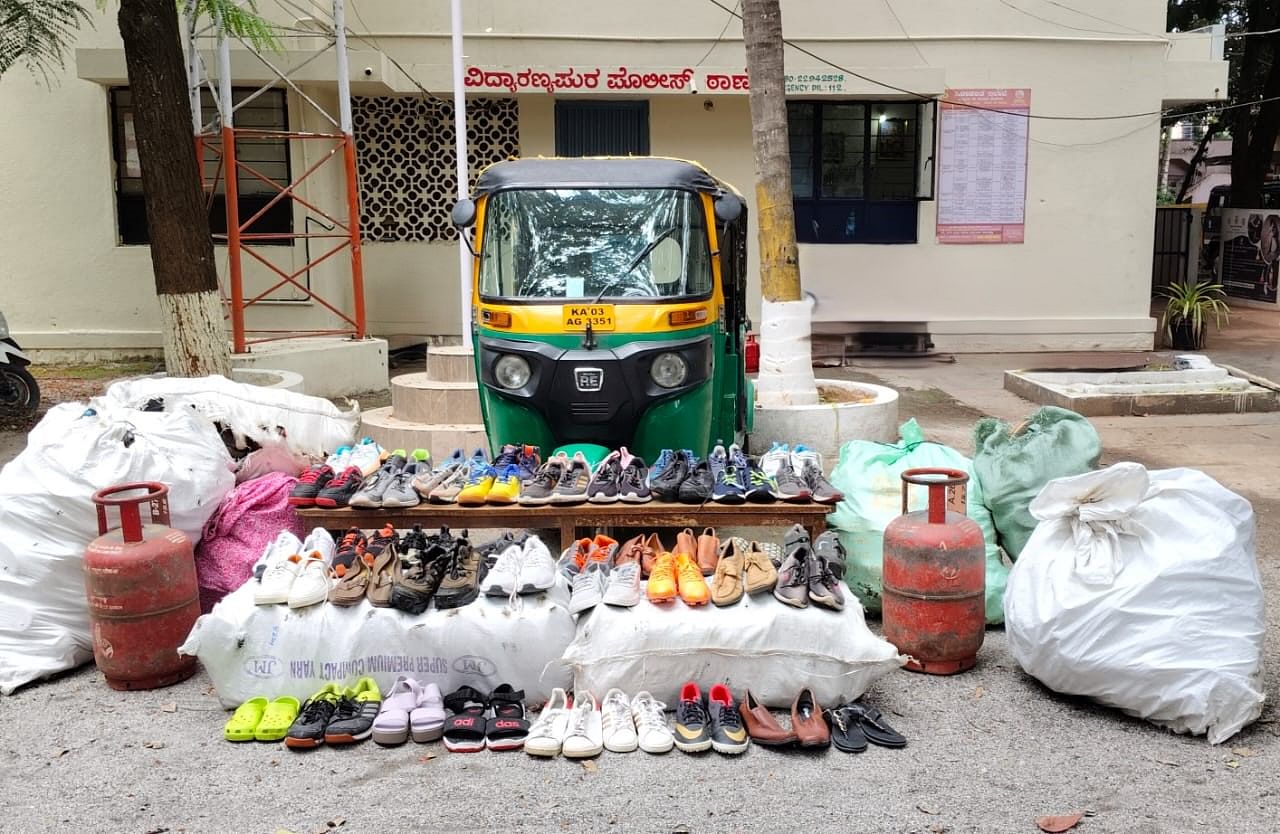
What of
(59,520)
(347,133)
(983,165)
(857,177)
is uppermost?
(347,133)

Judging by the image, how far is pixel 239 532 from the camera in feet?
16.7

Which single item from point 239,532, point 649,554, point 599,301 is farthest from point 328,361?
point 649,554

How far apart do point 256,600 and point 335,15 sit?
847 cm

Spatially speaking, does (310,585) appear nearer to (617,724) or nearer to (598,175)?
(617,724)

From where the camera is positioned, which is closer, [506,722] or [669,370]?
[506,722]

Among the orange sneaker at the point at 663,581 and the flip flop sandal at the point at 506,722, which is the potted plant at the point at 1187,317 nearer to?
the orange sneaker at the point at 663,581

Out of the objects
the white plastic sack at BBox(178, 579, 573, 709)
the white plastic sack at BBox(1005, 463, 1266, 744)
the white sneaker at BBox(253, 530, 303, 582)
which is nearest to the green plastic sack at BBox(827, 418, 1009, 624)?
the white plastic sack at BBox(1005, 463, 1266, 744)

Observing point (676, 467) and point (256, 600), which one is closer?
point (256, 600)

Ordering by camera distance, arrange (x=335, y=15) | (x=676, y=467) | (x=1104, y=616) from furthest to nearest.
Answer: (x=335, y=15), (x=676, y=467), (x=1104, y=616)

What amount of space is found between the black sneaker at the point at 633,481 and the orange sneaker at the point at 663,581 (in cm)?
65

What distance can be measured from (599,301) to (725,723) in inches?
101

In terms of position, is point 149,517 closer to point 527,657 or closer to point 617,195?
point 527,657

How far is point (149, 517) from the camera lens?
15.5ft

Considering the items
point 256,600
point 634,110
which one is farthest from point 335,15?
point 256,600
